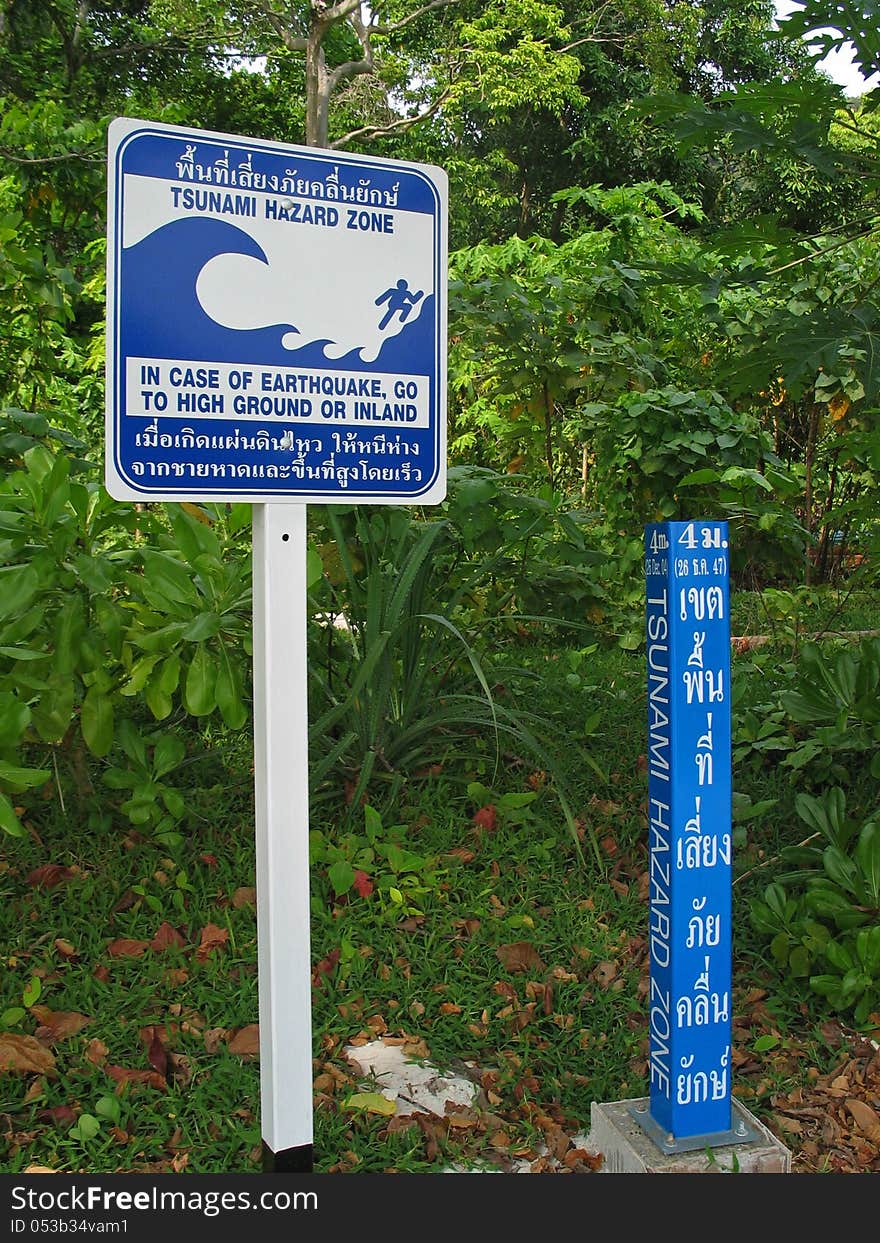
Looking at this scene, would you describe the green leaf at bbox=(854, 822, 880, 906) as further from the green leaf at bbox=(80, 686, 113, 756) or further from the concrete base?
the green leaf at bbox=(80, 686, 113, 756)

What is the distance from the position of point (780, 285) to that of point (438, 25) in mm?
16510

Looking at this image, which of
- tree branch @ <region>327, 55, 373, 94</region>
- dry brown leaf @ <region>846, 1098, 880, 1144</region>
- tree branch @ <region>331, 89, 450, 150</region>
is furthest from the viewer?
tree branch @ <region>331, 89, 450, 150</region>

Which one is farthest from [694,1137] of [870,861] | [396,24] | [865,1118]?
[396,24]

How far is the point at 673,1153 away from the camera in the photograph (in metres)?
1.84

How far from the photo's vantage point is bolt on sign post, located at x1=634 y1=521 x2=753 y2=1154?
179 centimetres

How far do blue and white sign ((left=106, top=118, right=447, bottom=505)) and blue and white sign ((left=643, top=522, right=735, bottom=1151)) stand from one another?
44 cm

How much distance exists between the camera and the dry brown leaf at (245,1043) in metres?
2.17

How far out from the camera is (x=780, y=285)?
2820mm

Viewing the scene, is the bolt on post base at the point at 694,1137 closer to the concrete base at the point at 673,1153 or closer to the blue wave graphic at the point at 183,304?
the concrete base at the point at 673,1153

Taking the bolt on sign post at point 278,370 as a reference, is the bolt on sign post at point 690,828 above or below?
below

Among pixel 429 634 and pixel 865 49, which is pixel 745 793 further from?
pixel 865 49

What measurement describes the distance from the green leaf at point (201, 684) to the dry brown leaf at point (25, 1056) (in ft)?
2.28

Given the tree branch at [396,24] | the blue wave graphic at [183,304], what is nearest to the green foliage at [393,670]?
the blue wave graphic at [183,304]

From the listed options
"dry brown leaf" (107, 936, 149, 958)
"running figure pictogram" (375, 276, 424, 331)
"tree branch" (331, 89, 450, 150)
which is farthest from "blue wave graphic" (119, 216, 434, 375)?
"tree branch" (331, 89, 450, 150)
